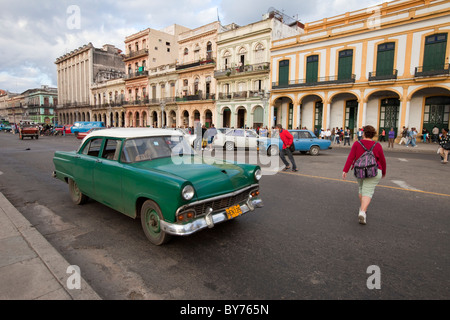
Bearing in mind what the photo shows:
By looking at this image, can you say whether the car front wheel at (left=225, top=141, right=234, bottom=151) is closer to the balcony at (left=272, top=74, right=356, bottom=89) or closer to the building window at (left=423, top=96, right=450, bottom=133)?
the balcony at (left=272, top=74, right=356, bottom=89)

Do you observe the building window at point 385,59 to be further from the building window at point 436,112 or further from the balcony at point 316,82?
the building window at point 436,112

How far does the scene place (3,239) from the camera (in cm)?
353

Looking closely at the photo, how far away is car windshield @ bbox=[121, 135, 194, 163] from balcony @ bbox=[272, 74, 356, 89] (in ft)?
82.4

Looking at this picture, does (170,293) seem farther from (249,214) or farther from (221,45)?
(221,45)

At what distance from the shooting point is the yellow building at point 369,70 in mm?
21797

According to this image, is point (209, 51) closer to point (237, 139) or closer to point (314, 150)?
point (237, 139)

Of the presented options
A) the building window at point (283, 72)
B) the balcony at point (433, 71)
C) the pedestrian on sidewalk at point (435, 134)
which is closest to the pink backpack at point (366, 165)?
the balcony at point (433, 71)

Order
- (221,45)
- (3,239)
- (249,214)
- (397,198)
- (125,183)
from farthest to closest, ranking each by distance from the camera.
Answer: (221,45) < (397,198) < (249,214) < (125,183) < (3,239)

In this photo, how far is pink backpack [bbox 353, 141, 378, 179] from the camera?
437cm

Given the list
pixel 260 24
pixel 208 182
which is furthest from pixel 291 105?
pixel 208 182

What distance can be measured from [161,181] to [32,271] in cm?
161

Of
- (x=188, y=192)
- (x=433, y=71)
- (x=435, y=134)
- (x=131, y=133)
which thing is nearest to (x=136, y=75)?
(x=433, y=71)
